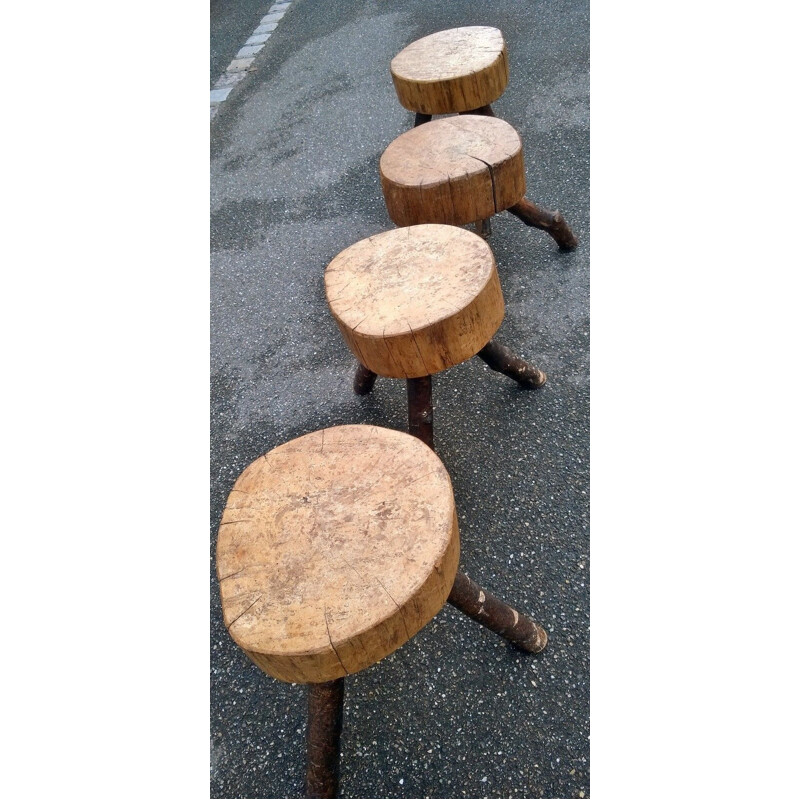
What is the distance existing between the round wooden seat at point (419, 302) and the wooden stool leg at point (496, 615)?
590 mm

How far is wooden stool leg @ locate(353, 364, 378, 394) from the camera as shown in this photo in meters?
2.34

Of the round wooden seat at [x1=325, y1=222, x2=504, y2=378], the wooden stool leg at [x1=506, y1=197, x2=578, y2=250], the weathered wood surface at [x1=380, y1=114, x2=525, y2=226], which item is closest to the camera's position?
the round wooden seat at [x1=325, y1=222, x2=504, y2=378]

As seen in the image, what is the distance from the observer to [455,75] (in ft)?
9.28

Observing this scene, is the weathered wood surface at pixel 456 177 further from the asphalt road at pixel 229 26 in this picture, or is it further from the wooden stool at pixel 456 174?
the asphalt road at pixel 229 26

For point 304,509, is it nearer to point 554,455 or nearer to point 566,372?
point 554,455

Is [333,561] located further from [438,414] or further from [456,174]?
[456,174]

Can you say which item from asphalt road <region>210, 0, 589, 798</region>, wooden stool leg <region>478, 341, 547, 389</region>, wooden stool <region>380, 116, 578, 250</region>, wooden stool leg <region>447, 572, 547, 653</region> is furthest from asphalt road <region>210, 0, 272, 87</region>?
wooden stool leg <region>447, 572, 547, 653</region>

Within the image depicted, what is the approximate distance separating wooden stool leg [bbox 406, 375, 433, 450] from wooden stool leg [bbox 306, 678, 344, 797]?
2.64ft

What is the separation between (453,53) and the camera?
9.98 ft

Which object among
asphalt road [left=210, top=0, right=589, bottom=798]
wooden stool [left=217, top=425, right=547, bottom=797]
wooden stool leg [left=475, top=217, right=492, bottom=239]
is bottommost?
asphalt road [left=210, top=0, right=589, bottom=798]

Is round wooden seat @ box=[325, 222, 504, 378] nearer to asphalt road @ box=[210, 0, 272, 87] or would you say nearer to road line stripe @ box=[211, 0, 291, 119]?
road line stripe @ box=[211, 0, 291, 119]

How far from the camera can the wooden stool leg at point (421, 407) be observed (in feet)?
6.21

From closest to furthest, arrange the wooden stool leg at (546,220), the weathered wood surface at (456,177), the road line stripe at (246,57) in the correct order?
the weathered wood surface at (456,177), the wooden stool leg at (546,220), the road line stripe at (246,57)

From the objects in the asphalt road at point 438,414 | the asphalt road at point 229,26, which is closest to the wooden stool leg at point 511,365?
the asphalt road at point 438,414
